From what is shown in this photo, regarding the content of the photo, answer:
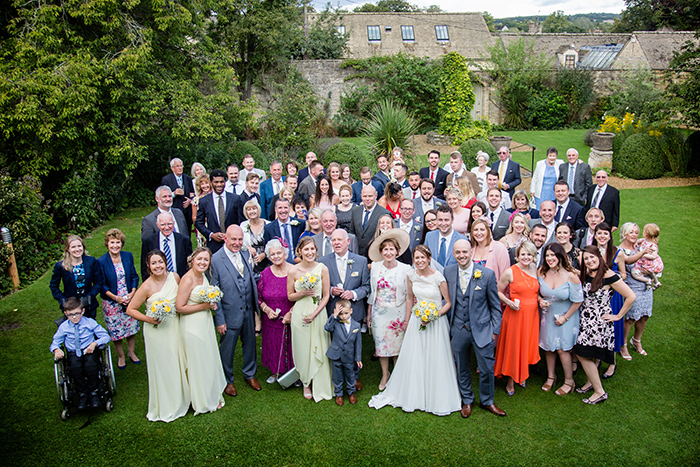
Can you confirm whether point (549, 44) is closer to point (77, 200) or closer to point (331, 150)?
point (331, 150)

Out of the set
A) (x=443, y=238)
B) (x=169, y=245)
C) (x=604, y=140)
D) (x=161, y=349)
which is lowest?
(x=161, y=349)

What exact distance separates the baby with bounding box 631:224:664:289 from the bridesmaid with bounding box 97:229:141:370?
20.7 feet

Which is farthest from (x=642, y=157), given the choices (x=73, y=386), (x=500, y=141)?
(x=73, y=386)

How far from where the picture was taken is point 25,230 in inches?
386

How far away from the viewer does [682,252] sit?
32.2 feet

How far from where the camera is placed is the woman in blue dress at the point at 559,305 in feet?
17.3

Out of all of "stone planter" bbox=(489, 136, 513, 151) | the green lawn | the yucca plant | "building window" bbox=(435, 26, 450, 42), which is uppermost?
"building window" bbox=(435, 26, 450, 42)

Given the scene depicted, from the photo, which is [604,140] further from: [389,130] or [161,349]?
[161,349]

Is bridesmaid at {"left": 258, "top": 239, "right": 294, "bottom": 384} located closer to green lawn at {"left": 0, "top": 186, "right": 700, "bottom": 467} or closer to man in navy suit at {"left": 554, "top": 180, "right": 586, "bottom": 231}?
green lawn at {"left": 0, "top": 186, "right": 700, "bottom": 467}

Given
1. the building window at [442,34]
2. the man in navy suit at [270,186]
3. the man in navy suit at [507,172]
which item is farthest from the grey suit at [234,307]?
the building window at [442,34]

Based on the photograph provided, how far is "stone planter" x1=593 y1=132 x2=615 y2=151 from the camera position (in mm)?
15922

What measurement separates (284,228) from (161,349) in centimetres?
230

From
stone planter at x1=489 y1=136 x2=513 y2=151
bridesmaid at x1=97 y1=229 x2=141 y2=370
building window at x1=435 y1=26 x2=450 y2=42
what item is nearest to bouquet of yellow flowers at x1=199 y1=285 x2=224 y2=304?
bridesmaid at x1=97 y1=229 x2=141 y2=370

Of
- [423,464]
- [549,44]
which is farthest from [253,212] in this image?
[549,44]
